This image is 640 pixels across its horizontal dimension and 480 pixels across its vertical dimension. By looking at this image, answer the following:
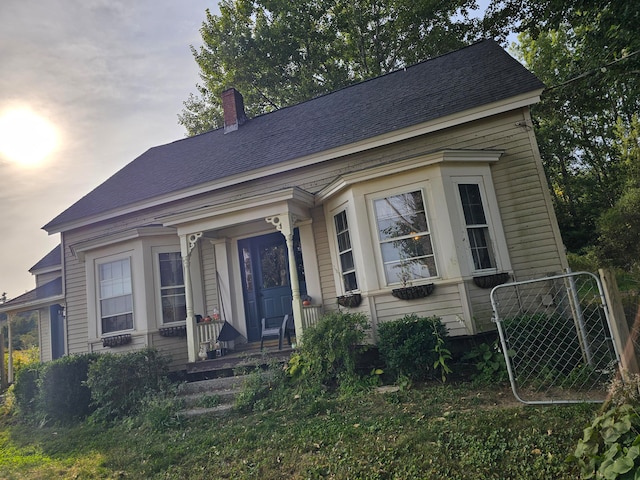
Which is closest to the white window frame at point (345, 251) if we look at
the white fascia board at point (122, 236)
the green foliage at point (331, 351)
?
the green foliage at point (331, 351)

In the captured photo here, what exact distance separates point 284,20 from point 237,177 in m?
15.1

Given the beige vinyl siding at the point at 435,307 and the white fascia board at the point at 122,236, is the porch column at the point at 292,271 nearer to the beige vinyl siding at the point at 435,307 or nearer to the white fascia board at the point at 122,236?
the beige vinyl siding at the point at 435,307

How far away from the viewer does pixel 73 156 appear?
9.32m

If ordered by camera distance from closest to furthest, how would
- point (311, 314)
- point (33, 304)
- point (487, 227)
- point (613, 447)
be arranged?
point (613, 447)
point (487, 227)
point (311, 314)
point (33, 304)

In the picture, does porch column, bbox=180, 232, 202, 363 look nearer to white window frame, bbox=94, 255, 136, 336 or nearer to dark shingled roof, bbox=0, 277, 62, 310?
white window frame, bbox=94, 255, 136, 336

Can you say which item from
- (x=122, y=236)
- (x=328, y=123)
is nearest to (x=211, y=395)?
(x=122, y=236)

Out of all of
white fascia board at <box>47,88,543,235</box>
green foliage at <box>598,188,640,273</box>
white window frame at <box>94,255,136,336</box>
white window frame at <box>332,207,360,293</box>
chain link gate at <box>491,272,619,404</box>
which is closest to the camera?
chain link gate at <box>491,272,619,404</box>

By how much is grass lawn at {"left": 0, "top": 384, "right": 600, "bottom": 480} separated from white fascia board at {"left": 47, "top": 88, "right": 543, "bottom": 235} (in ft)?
14.3

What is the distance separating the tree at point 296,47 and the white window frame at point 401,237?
1478 centimetres

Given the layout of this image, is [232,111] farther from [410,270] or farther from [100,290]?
[410,270]

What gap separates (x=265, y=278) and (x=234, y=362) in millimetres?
2125

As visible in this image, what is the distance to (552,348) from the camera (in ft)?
17.6

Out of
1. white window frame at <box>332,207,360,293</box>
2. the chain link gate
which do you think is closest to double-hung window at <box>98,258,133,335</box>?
white window frame at <box>332,207,360,293</box>

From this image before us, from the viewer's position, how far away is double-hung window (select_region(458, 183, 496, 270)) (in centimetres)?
662
